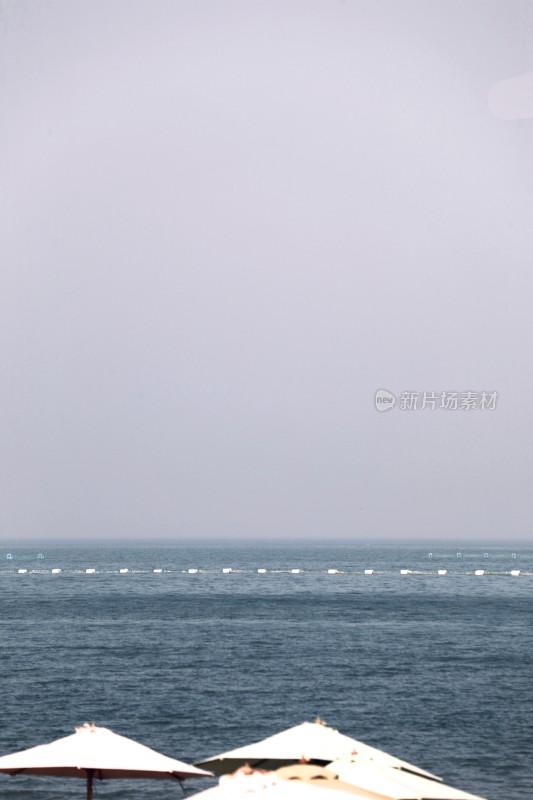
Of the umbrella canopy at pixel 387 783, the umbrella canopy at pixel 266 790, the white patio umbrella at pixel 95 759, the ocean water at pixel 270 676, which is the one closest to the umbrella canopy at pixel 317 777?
the umbrella canopy at pixel 387 783

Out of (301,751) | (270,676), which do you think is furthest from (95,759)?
(270,676)

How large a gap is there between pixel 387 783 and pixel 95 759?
6.45 metres

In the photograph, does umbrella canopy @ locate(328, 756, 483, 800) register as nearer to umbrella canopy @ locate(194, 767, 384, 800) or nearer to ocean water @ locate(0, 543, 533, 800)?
umbrella canopy @ locate(194, 767, 384, 800)

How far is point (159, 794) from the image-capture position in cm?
3606

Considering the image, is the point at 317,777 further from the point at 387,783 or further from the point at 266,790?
the point at 266,790

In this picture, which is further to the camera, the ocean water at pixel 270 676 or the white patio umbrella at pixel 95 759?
the ocean water at pixel 270 676

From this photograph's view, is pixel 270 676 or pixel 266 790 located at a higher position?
pixel 266 790

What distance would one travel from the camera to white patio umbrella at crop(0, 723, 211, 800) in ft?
78.2

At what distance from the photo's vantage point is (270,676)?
64.8 meters

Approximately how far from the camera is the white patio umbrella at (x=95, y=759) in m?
23.8

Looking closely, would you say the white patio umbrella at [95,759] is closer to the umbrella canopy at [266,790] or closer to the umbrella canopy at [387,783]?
the umbrella canopy at [387,783]

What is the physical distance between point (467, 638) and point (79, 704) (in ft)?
137

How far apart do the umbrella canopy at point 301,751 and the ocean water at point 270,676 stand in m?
11.2

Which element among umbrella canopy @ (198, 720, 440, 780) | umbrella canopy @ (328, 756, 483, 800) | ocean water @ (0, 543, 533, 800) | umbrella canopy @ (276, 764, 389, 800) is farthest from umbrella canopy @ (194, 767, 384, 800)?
ocean water @ (0, 543, 533, 800)
